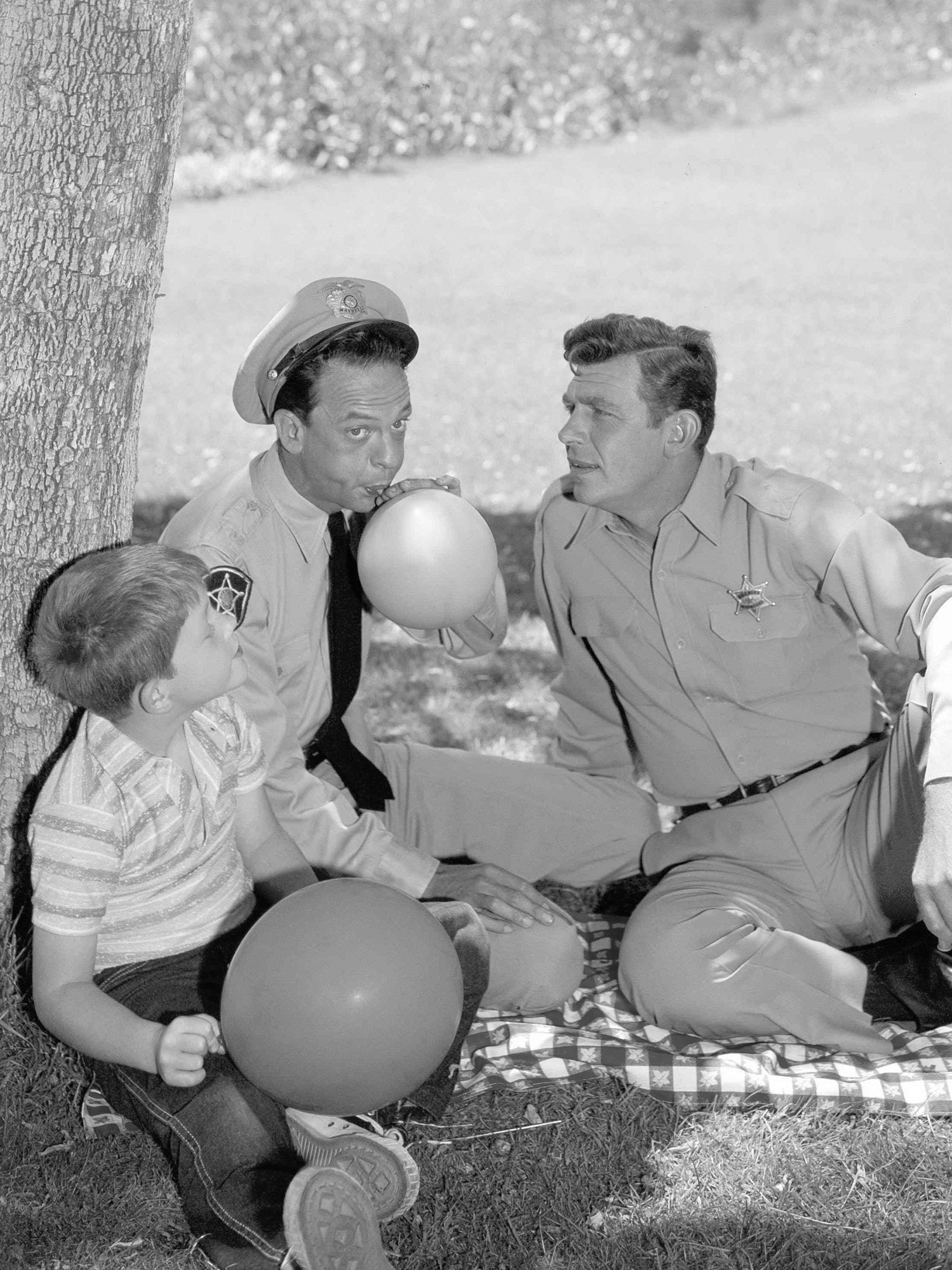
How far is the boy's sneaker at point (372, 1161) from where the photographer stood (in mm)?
2781

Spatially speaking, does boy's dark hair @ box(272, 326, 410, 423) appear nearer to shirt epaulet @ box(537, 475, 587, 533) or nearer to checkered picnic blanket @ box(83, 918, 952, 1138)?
shirt epaulet @ box(537, 475, 587, 533)

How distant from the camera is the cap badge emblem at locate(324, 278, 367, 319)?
361 centimetres

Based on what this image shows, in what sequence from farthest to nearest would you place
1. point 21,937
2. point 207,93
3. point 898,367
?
point 207,93, point 898,367, point 21,937

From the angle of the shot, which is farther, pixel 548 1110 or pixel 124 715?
pixel 548 1110

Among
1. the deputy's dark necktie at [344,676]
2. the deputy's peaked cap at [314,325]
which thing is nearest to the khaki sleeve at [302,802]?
the deputy's dark necktie at [344,676]

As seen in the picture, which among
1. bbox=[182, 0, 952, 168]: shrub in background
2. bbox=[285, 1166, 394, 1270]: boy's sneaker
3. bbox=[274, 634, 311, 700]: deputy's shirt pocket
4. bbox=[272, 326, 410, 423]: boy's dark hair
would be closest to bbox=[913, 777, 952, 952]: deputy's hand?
bbox=[285, 1166, 394, 1270]: boy's sneaker

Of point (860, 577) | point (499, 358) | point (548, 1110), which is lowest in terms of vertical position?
point (548, 1110)

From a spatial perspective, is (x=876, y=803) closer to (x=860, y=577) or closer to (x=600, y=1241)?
(x=860, y=577)

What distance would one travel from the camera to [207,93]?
68.4 ft

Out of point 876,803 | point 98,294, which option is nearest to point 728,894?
point 876,803

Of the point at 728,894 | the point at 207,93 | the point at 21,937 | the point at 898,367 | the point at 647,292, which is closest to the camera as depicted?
the point at 21,937

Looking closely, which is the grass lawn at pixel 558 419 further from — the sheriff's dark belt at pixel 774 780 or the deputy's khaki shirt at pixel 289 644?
the sheriff's dark belt at pixel 774 780

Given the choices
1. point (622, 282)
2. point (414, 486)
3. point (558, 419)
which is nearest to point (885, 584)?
point (414, 486)

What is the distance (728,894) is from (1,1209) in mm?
1982
